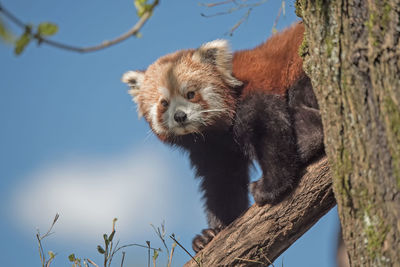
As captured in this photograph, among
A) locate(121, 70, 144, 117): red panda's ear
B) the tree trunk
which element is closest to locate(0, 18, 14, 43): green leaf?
the tree trunk

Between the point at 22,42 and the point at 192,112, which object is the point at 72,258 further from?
the point at 22,42

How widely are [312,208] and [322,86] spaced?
→ 1.37 metres

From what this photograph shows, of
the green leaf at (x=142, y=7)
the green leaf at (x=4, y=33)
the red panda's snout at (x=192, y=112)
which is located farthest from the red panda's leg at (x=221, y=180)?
the green leaf at (x=4, y=33)

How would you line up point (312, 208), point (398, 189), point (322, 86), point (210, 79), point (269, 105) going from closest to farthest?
point (398, 189) → point (322, 86) → point (312, 208) → point (269, 105) → point (210, 79)

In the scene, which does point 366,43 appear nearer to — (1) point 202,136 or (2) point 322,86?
(2) point 322,86

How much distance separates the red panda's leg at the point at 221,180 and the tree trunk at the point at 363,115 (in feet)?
7.16

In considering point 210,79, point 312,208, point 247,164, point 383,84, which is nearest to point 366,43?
point 383,84

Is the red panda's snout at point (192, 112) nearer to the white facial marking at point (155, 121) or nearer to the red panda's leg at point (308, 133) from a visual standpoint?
the white facial marking at point (155, 121)

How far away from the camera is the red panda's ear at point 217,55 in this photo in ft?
14.1

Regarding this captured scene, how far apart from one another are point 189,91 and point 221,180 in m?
1.00

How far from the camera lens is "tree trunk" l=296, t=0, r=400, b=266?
200cm

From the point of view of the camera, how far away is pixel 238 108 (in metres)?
4.00

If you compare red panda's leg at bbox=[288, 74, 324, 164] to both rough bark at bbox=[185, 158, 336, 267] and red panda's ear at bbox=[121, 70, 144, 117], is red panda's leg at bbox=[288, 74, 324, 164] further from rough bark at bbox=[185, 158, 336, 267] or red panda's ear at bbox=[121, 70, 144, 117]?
red panda's ear at bbox=[121, 70, 144, 117]

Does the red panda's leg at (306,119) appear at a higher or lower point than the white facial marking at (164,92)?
lower
